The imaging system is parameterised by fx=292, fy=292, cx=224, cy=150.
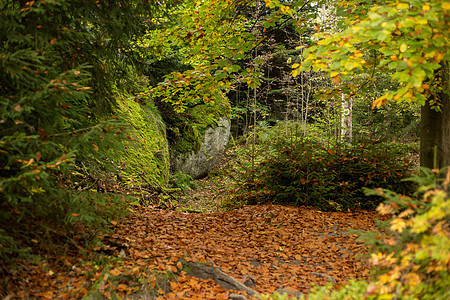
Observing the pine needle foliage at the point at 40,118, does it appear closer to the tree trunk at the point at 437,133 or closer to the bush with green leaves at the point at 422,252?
the bush with green leaves at the point at 422,252

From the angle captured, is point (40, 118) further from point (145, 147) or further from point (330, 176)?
point (330, 176)

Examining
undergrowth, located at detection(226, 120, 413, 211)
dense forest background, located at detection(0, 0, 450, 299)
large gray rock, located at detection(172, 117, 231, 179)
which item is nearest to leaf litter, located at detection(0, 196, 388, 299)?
dense forest background, located at detection(0, 0, 450, 299)

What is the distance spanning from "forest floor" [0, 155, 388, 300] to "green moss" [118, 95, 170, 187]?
1236 mm

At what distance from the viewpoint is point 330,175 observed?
20.6 ft

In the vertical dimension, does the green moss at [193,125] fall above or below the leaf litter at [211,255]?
above

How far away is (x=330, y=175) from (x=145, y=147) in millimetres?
4429

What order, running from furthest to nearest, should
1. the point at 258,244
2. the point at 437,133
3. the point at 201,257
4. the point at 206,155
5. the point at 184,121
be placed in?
1. the point at 206,155
2. the point at 184,121
3. the point at 437,133
4. the point at 258,244
5. the point at 201,257

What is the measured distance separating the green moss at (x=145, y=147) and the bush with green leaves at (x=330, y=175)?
2.48 meters

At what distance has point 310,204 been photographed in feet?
20.7

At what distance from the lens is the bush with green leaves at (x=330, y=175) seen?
20.4 ft

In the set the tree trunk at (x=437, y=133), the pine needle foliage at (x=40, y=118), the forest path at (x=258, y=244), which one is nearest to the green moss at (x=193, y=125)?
the forest path at (x=258, y=244)

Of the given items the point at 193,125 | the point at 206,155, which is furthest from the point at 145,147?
the point at 206,155

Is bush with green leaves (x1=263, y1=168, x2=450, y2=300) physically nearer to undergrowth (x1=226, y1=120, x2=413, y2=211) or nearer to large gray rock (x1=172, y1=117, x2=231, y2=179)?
undergrowth (x1=226, y1=120, x2=413, y2=211)

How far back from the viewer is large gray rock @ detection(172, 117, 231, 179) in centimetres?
1009
